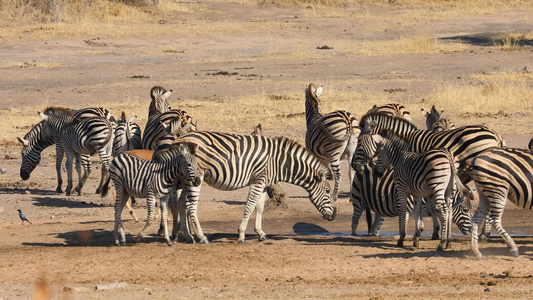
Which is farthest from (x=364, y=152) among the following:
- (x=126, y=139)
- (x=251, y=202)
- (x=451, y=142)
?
(x=126, y=139)

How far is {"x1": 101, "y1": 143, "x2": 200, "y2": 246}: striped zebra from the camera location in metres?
10.5

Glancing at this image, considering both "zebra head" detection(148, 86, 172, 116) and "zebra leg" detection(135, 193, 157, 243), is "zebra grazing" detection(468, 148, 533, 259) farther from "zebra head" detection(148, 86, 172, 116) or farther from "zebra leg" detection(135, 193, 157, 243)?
"zebra head" detection(148, 86, 172, 116)

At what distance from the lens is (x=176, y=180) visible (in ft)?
35.1

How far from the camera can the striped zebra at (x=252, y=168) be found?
1091cm

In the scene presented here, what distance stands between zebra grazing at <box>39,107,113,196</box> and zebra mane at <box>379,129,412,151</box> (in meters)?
4.80

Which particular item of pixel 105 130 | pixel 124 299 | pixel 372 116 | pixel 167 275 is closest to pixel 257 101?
pixel 105 130

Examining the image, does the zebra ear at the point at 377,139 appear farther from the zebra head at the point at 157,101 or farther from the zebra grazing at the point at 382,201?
the zebra head at the point at 157,101

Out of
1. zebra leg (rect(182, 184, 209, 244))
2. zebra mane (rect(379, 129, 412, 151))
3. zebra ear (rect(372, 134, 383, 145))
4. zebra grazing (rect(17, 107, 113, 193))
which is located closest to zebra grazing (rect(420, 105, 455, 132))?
zebra mane (rect(379, 129, 412, 151))

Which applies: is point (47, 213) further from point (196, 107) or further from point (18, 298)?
point (196, 107)

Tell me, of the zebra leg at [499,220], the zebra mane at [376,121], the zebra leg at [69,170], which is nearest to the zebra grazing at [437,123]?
the zebra mane at [376,121]

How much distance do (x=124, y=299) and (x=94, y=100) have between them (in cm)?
1465

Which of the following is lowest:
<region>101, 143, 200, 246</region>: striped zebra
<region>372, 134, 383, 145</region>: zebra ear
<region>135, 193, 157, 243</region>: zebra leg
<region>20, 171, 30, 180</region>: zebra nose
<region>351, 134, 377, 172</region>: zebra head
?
<region>20, 171, 30, 180</region>: zebra nose

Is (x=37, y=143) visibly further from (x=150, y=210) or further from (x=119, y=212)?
(x=150, y=210)

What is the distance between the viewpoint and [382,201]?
11.4 meters
